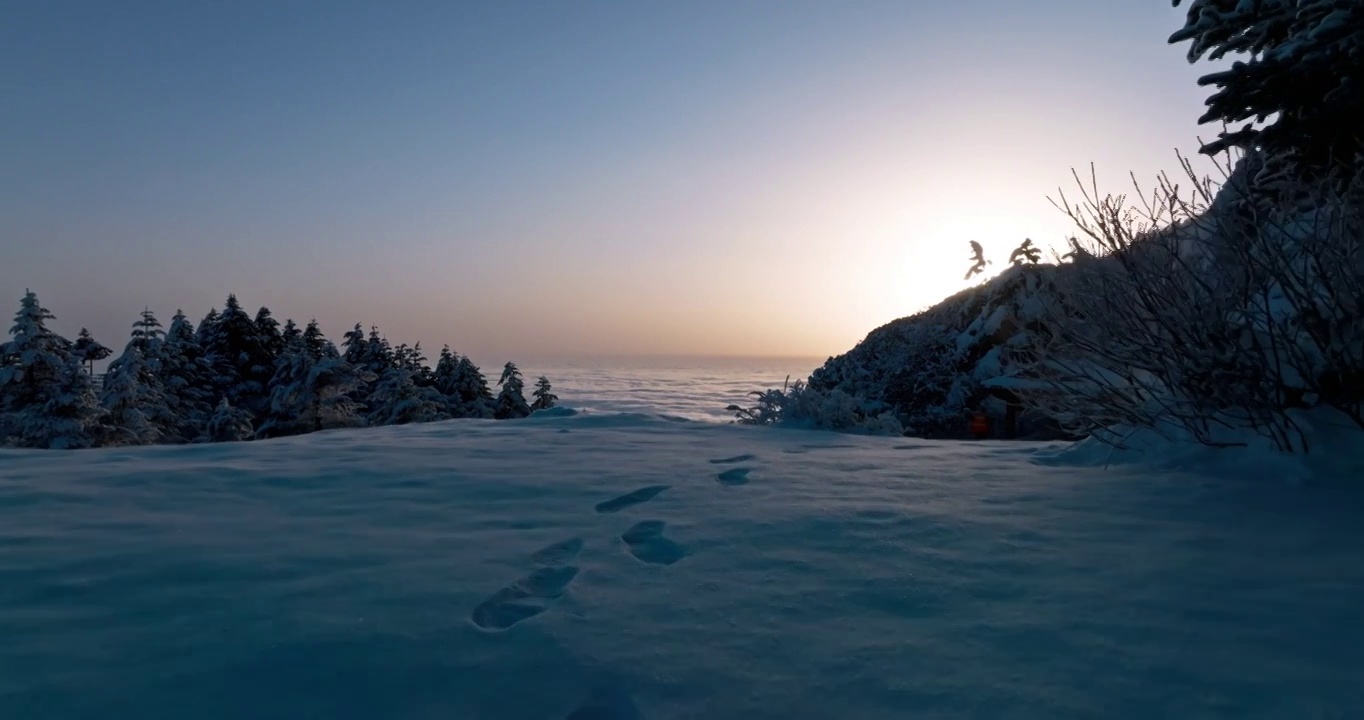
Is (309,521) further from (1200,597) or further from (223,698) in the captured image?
(1200,597)

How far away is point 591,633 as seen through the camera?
2.23 metres

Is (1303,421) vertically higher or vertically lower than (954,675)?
higher

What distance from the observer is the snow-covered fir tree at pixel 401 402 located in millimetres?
25016

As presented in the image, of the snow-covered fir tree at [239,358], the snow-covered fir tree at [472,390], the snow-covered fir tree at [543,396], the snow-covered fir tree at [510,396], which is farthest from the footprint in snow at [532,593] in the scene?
the snow-covered fir tree at [239,358]

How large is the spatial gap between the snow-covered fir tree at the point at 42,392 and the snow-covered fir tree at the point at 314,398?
4.66m

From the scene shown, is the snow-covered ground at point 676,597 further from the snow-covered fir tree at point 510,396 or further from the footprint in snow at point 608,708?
the snow-covered fir tree at point 510,396

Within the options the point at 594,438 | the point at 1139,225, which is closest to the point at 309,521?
the point at 594,438

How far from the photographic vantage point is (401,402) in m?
25.1

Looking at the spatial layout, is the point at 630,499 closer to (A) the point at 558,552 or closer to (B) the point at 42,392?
(A) the point at 558,552

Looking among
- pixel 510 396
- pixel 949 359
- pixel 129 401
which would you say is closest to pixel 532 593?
pixel 949 359

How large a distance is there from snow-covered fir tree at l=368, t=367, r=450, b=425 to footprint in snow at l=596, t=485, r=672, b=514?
842 inches

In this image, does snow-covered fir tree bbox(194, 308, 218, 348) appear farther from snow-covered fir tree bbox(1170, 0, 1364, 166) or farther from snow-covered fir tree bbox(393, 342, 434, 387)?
snow-covered fir tree bbox(1170, 0, 1364, 166)

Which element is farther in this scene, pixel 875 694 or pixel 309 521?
pixel 309 521

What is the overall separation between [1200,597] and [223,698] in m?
2.88
